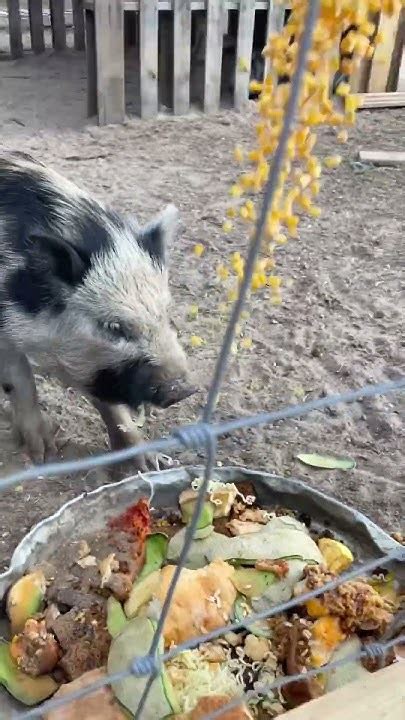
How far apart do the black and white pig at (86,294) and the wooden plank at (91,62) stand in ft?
10.5

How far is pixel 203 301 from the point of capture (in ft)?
12.1

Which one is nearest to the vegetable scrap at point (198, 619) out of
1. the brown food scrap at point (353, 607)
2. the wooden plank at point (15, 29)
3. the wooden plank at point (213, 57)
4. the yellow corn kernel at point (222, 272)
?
the brown food scrap at point (353, 607)

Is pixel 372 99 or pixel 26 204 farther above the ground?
pixel 26 204

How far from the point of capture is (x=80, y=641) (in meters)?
1.87

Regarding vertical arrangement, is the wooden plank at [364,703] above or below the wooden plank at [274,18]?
above

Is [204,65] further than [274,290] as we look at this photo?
Yes

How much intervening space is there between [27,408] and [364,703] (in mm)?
1772

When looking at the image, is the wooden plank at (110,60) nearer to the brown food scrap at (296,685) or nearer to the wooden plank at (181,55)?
the wooden plank at (181,55)

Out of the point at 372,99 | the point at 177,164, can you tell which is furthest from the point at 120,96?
the point at 372,99

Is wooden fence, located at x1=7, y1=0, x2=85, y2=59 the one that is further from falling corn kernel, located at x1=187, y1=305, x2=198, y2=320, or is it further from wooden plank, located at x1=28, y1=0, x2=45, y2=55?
falling corn kernel, located at x1=187, y1=305, x2=198, y2=320

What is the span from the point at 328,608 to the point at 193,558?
0.36 meters

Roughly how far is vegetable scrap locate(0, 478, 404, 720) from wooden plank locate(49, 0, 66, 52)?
20.0 feet

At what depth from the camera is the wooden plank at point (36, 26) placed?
23.3ft

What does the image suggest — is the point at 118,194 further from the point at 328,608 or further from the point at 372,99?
the point at 328,608
